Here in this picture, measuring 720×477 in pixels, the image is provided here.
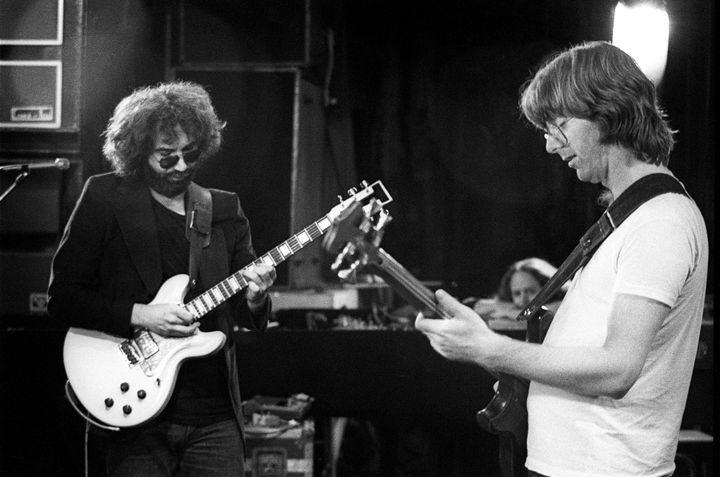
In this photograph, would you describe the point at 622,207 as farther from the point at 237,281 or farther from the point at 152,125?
the point at 152,125

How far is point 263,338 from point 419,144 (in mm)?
2166

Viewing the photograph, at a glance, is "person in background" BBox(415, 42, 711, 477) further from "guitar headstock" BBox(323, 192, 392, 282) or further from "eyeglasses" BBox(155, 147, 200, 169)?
"eyeglasses" BBox(155, 147, 200, 169)

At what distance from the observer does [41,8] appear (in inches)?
125

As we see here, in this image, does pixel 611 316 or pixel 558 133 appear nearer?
pixel 611 316

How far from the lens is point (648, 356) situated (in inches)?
63.1

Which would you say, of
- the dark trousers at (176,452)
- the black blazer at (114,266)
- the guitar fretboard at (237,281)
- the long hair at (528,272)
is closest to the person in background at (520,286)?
the long hair at (528,272)

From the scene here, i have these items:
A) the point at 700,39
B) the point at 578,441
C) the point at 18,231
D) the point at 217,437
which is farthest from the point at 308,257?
the point at 578,441

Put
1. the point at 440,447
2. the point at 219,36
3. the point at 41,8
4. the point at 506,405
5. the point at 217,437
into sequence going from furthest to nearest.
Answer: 1. the point at 440,447
2. the point at 219,36
3. the point at 41,8
4. the point at 217,437
5. the point at 506,405

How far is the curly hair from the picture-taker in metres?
2.72

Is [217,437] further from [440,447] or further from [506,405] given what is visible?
[440,447]

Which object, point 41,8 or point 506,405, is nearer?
point 506,405

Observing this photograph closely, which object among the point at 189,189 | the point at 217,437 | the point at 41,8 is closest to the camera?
the point at 217,437

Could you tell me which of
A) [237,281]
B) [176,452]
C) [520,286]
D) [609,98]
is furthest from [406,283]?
[520,286]

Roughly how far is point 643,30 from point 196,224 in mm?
2184
